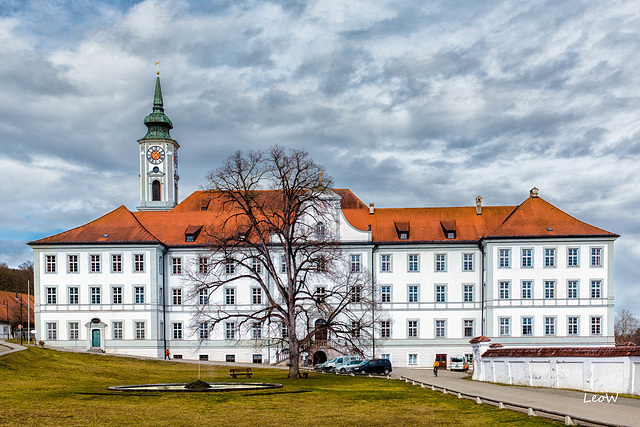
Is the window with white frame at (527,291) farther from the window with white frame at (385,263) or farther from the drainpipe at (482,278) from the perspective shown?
the window with white frame at (385,263)

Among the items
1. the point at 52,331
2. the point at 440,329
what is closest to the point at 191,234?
the point at 52,331

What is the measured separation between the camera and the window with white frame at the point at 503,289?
54906 millimetres

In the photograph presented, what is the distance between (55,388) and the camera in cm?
2906

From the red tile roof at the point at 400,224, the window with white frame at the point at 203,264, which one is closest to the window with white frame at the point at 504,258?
the red tile roof at the point at 400,224

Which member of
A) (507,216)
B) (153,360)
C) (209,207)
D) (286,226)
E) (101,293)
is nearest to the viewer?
(286,226)

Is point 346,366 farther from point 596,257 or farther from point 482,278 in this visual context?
point 596,257

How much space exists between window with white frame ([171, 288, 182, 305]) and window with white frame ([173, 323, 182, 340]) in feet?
5.96

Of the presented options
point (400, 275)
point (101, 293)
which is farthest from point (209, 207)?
point (400, 275)

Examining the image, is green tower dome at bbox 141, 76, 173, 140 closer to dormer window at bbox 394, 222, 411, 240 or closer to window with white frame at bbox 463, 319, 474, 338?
dormer window at bbox 394, 222, 411, 240

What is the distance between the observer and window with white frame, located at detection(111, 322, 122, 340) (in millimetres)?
55375

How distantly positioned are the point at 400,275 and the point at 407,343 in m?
5.50

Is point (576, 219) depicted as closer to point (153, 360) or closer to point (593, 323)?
point (593, 323)

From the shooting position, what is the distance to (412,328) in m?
56.6

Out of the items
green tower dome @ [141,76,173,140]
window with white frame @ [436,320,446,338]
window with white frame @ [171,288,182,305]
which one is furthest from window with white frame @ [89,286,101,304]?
window with white frame @ [436,320,446,338]
